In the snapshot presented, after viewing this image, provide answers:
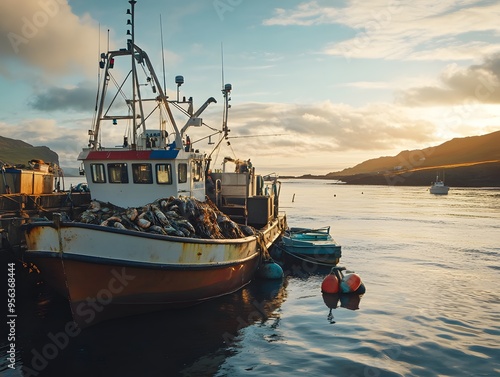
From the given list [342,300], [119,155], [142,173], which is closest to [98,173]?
[119,155]

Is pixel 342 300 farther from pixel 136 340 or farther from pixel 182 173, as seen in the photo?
pixel 136 340

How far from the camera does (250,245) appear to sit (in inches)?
628

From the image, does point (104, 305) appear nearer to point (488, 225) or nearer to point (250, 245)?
point (250, 245)

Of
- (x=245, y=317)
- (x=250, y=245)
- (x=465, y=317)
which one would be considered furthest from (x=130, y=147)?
(x=465, y=317)

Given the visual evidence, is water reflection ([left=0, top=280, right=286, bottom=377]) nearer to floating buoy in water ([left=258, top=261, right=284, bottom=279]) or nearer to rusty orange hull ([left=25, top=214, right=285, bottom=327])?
rusty orange hull ([left=25, top=214, right=285, bottom=327])

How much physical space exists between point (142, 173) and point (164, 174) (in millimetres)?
838

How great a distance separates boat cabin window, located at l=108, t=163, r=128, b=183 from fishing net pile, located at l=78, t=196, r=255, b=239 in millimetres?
982

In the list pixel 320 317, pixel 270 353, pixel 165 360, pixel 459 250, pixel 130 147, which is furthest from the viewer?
pixel 459 250

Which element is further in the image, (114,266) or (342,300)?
(342,300)

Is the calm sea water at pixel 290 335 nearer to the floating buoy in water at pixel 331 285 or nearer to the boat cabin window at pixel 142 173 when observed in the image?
the floating buoy in water at pixel 331 285

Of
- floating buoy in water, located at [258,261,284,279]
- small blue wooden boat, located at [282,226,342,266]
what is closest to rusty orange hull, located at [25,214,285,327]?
floating buoy in water, located at [258,261,284,279]

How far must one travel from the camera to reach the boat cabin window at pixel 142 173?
14992 millimetres

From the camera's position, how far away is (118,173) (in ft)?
50.1

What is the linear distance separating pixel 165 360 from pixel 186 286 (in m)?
2.94
